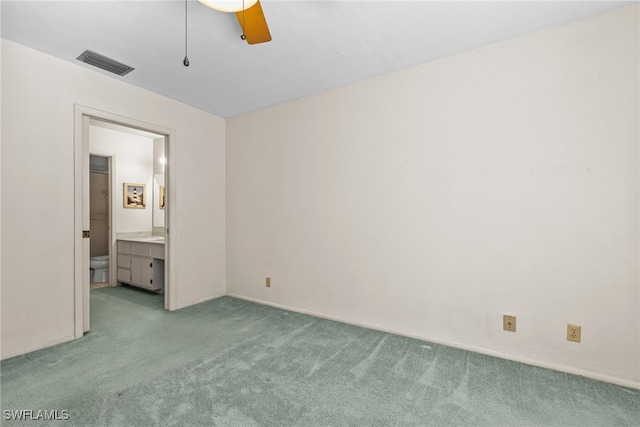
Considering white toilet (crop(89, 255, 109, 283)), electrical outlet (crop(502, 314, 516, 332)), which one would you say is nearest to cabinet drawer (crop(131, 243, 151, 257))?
white toilet (crop(89, 255, 109, 283))

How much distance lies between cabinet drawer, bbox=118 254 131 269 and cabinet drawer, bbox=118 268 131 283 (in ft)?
0.24

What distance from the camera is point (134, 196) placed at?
514 cm

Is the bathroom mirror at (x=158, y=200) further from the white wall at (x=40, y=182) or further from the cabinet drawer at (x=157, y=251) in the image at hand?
the white wall at (x=40, y=182)

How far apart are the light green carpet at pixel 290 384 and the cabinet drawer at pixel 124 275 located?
1.77 metres

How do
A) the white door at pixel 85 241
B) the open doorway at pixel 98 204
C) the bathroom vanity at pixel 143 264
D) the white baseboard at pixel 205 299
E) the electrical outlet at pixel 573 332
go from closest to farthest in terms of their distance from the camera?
1. the electrical outlet at pixel 573 332
2. the white door at pixel 85 241
3. the white baseboard at pixel 205 299
4. the bathroom vanity at pixel 143 264
5. the open doorway at pixel 98 204

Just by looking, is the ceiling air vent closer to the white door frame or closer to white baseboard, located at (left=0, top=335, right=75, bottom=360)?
the white door frame

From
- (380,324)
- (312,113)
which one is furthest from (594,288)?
(312,113)

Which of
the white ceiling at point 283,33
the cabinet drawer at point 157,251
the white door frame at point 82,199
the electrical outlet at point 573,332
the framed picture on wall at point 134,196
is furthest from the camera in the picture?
the framed picture on wall at point 134,196

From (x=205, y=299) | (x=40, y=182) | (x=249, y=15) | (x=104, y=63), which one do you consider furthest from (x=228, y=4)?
(x=205, y=299)

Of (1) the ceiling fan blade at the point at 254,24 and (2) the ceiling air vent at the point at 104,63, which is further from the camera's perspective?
(2) the ceiling air vent at the point at 104,63

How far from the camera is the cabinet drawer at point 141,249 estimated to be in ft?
13.9

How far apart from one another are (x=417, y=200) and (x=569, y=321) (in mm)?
1380

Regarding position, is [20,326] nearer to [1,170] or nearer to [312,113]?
[1,170]

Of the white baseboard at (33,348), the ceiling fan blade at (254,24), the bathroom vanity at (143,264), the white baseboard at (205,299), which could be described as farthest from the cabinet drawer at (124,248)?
the ceiling fan blade at (254,24)
